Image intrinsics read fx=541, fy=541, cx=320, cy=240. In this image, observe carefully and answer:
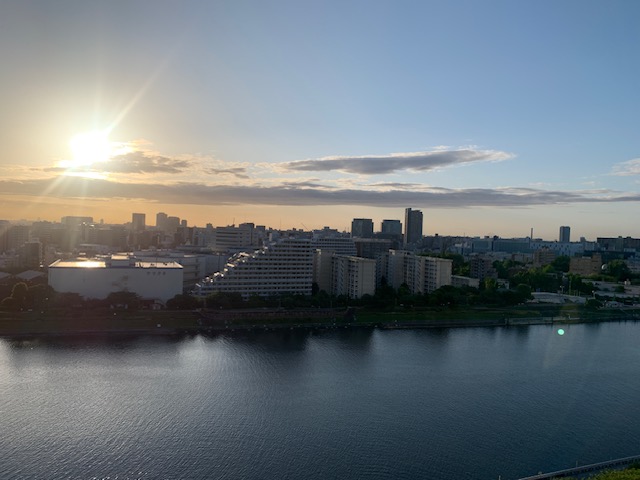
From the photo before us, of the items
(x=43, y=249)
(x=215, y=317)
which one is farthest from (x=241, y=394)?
(x=43, y=249)

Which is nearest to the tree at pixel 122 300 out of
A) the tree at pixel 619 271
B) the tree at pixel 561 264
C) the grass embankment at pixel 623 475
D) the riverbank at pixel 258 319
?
the riverbank at pixel 258 319

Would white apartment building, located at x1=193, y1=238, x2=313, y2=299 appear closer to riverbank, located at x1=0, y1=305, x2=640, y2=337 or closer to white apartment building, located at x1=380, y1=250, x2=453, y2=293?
riverbank, located at x1=0, y1=305, x2=640, y2=337

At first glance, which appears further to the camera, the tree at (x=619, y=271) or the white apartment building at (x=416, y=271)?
the tree at (x=619, y=271)

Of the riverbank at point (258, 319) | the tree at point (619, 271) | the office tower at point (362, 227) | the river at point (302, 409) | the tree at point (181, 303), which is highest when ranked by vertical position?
the office tower at point (362, 227)

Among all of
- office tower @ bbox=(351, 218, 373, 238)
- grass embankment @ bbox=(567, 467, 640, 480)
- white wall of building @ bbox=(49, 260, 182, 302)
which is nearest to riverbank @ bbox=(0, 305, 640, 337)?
white wall of building @ bbox=(49, 260, 182, 302)

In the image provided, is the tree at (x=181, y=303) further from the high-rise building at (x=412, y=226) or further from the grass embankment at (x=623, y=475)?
the high-rise building at (x=412, y=226)

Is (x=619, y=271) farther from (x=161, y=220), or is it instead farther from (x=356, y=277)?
(x=161, y=220)
